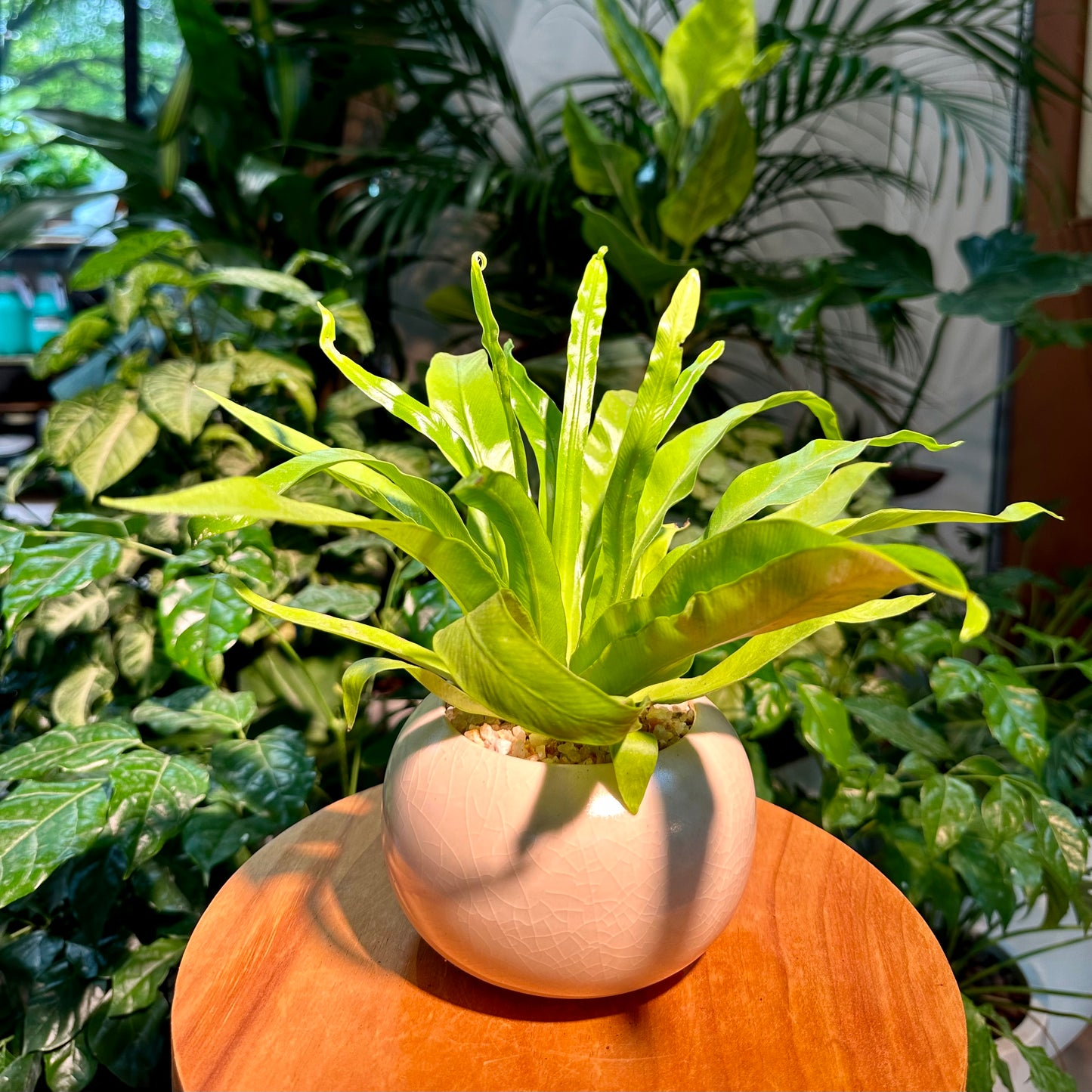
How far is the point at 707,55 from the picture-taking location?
1.46 m

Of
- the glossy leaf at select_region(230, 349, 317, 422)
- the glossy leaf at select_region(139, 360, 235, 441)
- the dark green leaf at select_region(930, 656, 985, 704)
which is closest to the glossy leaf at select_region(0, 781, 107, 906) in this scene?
the glossy leaf at select_region(139, 360, 235, 441)

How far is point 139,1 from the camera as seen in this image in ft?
11.5

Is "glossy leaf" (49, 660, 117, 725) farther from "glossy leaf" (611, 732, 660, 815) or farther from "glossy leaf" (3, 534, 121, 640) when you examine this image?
"glossy leaf" (611, 732, 660, 815)

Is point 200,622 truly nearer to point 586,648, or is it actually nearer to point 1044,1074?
point 586,648

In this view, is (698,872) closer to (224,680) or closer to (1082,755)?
(1082,755)

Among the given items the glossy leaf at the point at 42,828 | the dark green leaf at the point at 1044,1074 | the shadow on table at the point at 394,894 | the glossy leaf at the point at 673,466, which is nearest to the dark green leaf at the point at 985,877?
the dark green leaf at the point at 1044,1074

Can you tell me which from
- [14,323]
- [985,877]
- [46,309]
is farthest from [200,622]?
[46,309]

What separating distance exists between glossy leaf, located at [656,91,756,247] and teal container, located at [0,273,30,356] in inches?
120

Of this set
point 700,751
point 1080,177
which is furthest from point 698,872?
point 1080,177

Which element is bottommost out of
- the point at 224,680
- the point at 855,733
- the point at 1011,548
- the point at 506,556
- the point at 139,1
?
the point at 1011,548

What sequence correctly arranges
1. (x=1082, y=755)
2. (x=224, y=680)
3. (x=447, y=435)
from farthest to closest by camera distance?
(x=224, y=680), (x=1082, y=755), (x=447, y=435)

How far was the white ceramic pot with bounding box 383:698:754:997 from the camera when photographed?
1.63ft

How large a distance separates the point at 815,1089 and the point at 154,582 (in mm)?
928

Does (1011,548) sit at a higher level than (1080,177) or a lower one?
lower
